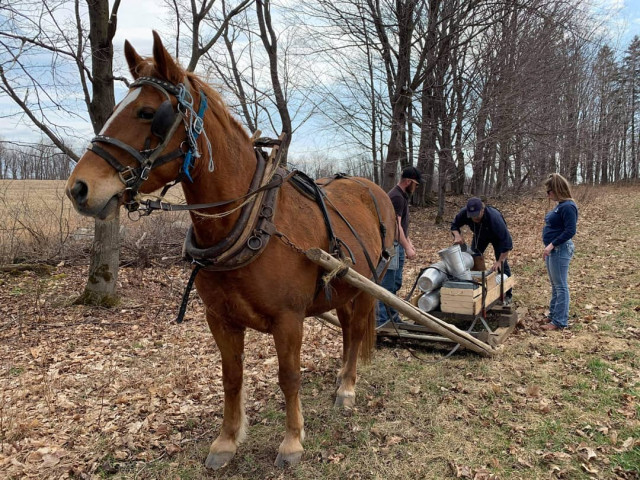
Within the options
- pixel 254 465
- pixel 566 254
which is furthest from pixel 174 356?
pixel 566 254

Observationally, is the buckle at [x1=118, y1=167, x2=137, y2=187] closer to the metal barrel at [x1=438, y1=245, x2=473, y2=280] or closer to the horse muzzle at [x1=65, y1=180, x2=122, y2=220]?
the horse muzzle at [x1=65, y1=180, x2=122, y2=220]

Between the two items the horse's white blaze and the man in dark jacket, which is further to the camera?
the man in dark jacket

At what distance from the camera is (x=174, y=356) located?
5230 mm

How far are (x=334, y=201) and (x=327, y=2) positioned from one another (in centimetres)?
1160

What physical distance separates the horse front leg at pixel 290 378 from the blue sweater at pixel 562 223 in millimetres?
4686

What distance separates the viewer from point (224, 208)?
2.62 meters

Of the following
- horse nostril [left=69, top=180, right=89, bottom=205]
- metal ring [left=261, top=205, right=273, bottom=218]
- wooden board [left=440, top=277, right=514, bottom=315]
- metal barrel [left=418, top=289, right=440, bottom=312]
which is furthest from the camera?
metal barrel [left=418, top=289, right=440, bottom=312]

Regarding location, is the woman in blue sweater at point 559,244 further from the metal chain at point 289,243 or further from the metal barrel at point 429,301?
the metal chain at point 289,243

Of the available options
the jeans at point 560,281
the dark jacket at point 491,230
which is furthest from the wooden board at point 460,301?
the jeans at point 560,281

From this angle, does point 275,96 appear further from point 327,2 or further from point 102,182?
point 102,182

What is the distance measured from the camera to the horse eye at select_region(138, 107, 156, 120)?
2160mm

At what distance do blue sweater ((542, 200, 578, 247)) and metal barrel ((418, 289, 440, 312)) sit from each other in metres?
2.01

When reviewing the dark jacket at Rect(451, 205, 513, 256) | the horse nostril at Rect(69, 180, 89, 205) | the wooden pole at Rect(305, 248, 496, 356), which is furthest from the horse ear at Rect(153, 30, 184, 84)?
the dark jacket at Rect(451, 205, 513, 256)

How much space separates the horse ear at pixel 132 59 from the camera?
2312 mm
